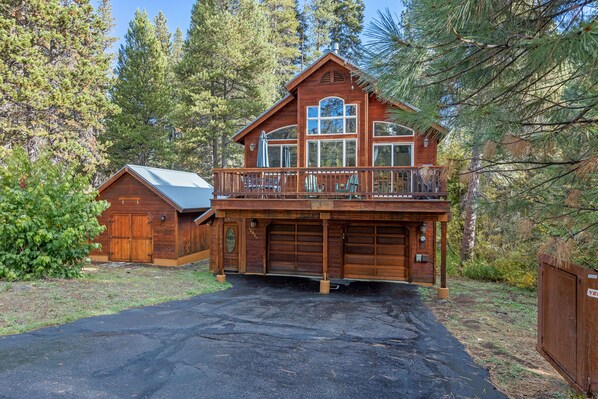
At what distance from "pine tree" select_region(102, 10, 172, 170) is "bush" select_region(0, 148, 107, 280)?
1192cm

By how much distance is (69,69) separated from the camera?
1691 centimetres

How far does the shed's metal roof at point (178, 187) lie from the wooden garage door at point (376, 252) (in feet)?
21.5

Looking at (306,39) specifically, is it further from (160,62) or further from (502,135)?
(502,135)

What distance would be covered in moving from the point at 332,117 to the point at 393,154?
2211mm

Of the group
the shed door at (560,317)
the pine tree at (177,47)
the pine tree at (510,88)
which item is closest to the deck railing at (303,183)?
the shed door at (560,317)

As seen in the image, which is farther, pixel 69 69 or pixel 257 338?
pixel 69 69

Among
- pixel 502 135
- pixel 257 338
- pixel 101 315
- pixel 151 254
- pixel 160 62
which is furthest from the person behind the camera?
pixel 160 62

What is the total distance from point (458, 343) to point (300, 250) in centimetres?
687

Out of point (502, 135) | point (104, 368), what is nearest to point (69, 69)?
point (104, 368)

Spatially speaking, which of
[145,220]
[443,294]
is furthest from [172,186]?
[443,294]

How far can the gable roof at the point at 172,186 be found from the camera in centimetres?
1346

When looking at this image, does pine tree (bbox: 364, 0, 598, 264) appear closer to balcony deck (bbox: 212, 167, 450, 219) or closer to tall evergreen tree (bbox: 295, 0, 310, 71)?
balcony deck (bbox: 212, 167, 450, 219)

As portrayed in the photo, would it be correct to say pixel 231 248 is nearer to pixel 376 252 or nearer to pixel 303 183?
pixel 303 183

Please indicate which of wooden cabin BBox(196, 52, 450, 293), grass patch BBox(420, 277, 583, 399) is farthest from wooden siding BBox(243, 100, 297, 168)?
grass patch BBox(420, 277, 583, 399)
